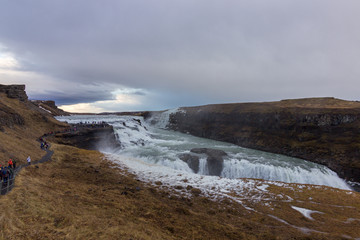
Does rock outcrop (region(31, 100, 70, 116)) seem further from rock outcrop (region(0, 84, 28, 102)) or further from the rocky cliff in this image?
the rocky cliff

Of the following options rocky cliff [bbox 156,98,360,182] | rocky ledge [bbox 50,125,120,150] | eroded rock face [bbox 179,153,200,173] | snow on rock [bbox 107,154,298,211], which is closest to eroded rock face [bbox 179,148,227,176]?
eroded rock face [bbox 179,153,200,173]

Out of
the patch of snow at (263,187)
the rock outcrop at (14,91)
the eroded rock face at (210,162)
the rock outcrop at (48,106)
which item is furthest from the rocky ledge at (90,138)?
the rock outcrop at (48,106)

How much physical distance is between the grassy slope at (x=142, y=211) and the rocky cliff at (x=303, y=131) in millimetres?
21619

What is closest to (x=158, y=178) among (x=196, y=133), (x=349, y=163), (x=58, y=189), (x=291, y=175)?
(x=58, y=189)

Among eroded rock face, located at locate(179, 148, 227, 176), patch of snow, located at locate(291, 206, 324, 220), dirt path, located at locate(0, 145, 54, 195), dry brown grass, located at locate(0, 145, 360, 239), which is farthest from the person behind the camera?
eroded rock face, located at locate(179, 148, 227, 176)

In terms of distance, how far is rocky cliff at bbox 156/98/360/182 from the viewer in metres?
34.8

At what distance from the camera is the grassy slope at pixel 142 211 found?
757cm

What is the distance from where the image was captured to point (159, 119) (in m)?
91.6

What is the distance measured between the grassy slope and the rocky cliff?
70.9ft

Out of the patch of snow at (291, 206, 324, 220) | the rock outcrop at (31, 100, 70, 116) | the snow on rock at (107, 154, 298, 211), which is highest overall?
the rock outcrop at (31, 100, 70, 116)

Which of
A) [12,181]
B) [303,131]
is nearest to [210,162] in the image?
[12,181]

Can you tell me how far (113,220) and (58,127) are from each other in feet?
128

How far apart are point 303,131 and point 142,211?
46.6 metres

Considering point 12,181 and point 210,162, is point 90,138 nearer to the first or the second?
point 210,162
